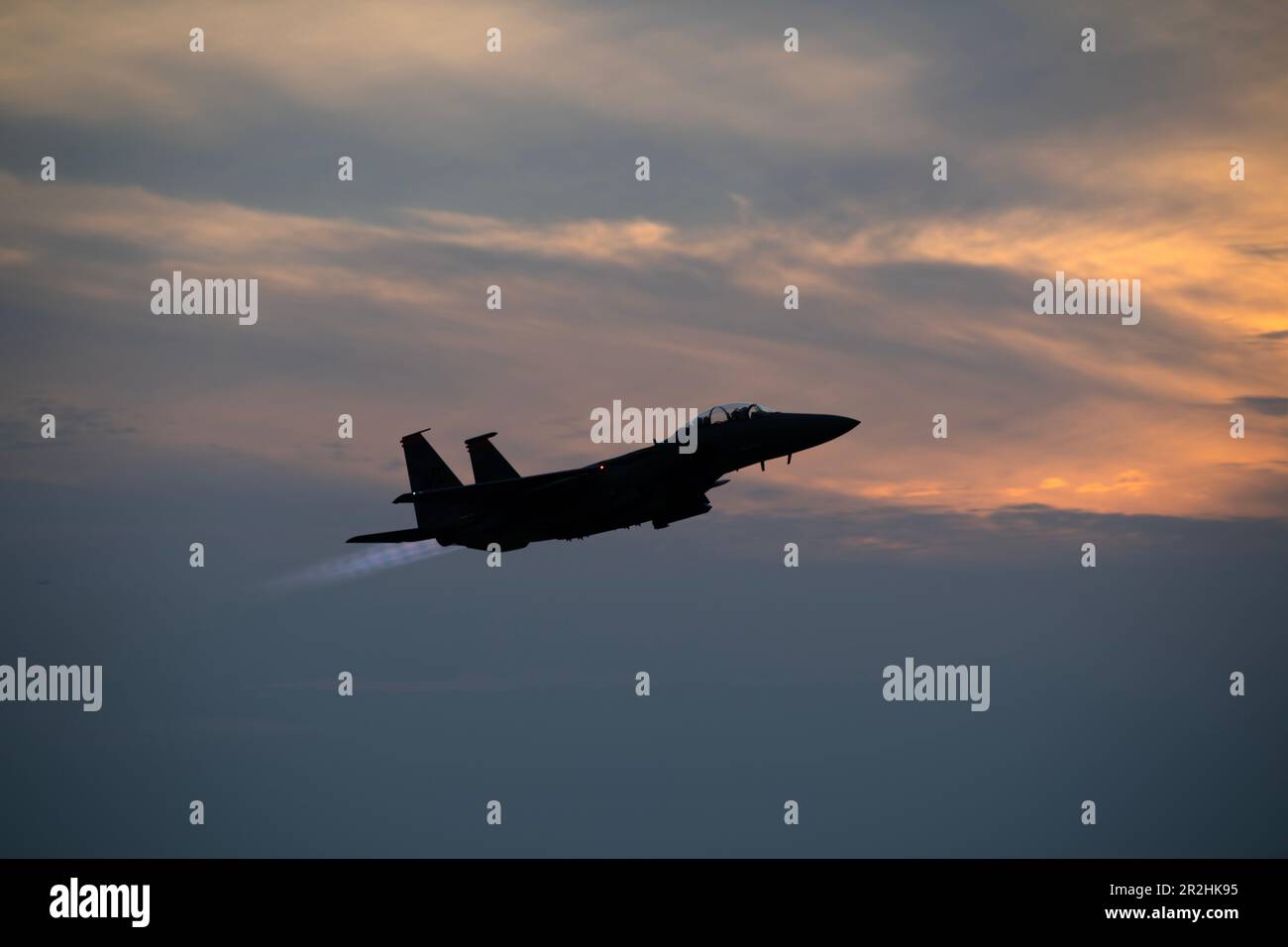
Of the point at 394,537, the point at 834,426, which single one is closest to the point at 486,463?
the point at 394,537

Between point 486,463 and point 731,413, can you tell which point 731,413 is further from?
point 486,463

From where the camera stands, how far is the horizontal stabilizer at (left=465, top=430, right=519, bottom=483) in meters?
55.9

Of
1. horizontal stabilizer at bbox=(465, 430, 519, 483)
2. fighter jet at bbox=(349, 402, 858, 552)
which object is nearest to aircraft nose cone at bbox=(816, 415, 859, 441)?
fighter jet at bbox=(349, 402, 858, 552)

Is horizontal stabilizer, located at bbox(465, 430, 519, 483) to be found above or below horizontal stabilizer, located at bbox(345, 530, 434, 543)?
above

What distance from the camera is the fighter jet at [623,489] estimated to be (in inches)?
1882

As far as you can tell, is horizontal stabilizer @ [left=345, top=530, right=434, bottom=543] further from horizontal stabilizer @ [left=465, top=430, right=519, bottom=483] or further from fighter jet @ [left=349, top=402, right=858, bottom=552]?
horizontal stabilizer @ [left=465, top=430, right=519, bottom=483]

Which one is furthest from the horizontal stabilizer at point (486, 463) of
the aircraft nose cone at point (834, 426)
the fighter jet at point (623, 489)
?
the aircraft nose cone at point (834, 426)

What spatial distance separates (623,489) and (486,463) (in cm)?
922

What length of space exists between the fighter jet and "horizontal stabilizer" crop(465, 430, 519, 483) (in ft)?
8.69

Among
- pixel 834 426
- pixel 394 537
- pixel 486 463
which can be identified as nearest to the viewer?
pixel 834 426

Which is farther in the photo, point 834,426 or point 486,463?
point 486,463

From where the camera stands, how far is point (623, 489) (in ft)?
163

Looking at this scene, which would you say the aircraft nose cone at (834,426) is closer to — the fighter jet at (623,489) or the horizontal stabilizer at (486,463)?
the fighter jet at (623,489)

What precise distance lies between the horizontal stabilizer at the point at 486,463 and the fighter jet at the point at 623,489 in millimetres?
2650
